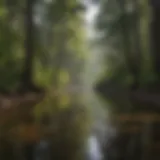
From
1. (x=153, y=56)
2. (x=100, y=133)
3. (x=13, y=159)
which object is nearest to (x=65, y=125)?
(x=100, y=133)

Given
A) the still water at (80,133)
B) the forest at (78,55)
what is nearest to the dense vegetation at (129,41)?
the forest at (78,55)

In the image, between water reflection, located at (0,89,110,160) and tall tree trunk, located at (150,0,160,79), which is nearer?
water reflection, located at (0,89,110,160)

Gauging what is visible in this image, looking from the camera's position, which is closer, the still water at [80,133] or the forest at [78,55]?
the still water at [80,133]

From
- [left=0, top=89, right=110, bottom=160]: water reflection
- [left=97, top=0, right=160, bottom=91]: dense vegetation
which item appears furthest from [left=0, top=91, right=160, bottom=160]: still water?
[left=97, top=0, right=160, bottom=91]: dense vegetation

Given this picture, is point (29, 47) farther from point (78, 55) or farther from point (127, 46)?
point (127, 46)

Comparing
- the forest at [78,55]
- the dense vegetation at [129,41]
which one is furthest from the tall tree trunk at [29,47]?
the dense vegetation at [129,41]

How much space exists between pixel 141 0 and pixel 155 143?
454 millimetres

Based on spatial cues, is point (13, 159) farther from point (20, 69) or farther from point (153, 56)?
point (153, 56)

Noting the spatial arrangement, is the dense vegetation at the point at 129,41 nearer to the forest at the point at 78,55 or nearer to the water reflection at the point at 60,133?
the forest at the point at 78,55

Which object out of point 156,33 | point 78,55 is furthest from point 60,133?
point 156,33

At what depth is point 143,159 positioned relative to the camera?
1.77ft

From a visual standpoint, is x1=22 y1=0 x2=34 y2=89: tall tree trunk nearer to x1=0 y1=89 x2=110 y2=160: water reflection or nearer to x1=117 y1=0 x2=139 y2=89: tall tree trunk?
x1=0 y1=89 x2=110 y2=160: water reflection

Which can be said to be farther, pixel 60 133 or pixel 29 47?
pixel 29 47

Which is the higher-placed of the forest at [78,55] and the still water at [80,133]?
the forest at [78,55]
